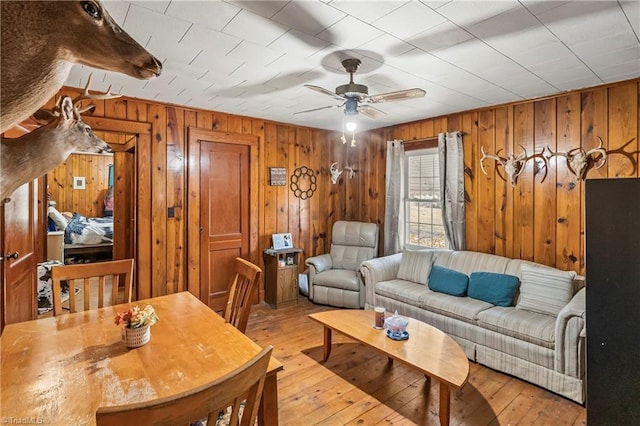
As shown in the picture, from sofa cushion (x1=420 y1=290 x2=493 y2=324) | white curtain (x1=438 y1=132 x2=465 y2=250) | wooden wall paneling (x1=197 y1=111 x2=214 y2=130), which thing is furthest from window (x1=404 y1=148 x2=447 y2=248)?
wooden wall paneling (x1=197 y1=111 x2=214 y2=130)

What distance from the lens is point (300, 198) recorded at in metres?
4.93

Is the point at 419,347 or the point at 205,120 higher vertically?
the point at 205,120

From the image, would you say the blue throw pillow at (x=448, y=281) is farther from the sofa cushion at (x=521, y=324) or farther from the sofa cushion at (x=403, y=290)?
the sofa cushion at (x=521, y=324)

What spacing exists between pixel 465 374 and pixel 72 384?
6.58ft

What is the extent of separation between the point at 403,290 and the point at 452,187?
145 centimetres

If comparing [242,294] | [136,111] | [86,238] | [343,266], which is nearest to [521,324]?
[242,294]

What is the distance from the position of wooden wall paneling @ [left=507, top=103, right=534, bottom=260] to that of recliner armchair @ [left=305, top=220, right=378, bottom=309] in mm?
1795

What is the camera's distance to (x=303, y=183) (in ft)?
16.3

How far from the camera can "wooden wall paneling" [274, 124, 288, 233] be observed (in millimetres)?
4668

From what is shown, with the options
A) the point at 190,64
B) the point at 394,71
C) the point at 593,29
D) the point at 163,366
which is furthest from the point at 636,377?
the point at 190,64

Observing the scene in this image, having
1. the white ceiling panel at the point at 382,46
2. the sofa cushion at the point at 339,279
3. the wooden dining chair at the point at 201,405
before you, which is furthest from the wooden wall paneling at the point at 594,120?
the wooden dining chair at the point at 201,405

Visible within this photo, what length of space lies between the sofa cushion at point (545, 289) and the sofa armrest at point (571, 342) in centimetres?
40

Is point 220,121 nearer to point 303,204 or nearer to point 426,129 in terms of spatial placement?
point 303,204

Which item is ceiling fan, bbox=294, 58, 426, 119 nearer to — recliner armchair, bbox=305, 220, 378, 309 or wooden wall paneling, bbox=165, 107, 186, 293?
wooden wall paneling, bbox=165, 107, 186, 293
